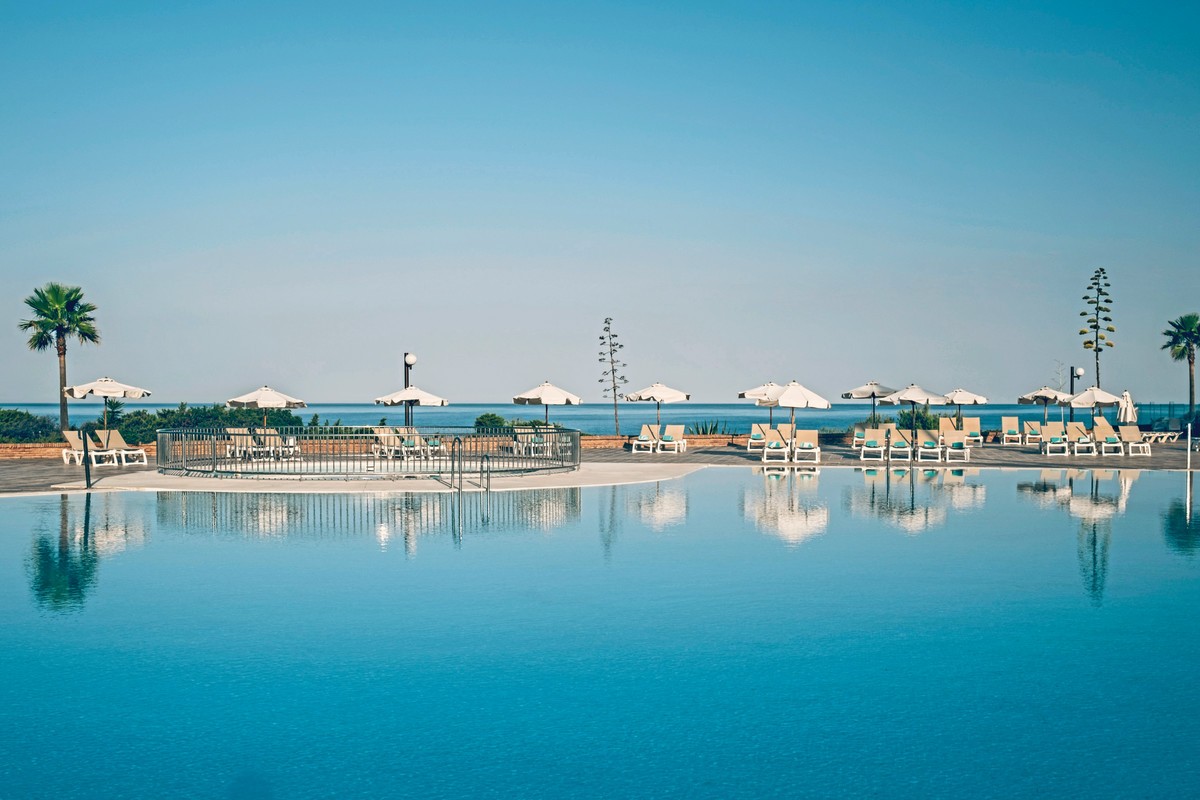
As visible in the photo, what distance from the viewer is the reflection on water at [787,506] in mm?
14812

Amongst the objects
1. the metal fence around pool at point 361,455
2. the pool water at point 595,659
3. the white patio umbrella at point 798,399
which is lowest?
the pool water at point 595,659

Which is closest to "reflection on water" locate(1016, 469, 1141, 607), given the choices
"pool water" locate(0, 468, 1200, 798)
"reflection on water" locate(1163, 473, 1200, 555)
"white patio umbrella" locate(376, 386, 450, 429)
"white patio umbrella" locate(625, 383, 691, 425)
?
"pool water" locate(0, 468, 1200, 798)

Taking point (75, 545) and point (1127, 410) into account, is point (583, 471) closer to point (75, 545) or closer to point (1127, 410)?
point (75, 545)

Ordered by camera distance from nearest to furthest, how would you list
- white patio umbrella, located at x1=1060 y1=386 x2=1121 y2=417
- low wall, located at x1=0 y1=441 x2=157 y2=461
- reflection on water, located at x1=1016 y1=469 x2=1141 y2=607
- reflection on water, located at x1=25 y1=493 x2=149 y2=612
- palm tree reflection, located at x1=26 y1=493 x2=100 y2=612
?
1. palm tree reflection, located at x1=26 y1=493 x2=100 y2=612
2. reflection on water, located at x1=25 y1=493 x2=149 y2=612
3. reflection on water, located at x1=1016 y1=469 x2=1141 y2=607
4. low wall, located at x1=0 y1=441 x2=157 y2=461
5. white patio umbrella, located at x1=1060 y1=386 x2=1121 y2=417

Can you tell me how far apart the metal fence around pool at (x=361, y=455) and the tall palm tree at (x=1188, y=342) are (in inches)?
1270

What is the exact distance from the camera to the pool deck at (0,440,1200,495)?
65.2 ft

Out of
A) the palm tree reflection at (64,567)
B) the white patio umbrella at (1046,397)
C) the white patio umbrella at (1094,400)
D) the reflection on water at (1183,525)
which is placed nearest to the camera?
the palm tree reflection at (64,567)

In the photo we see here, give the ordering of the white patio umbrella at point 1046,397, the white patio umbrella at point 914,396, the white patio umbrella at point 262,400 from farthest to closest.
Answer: the white patio umbrella at point 1046,397 → the white patio umbrella at point 914,396 → the white patio umbrella at point 262,400

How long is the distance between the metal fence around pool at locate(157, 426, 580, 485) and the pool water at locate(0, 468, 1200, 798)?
7121 millimetres

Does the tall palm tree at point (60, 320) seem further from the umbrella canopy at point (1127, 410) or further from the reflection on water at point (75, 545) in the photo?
the umbrella canopy at point (1127, 410)

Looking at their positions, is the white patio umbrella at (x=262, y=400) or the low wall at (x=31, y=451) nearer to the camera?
the white patio umbrella at (x=262, y=400)

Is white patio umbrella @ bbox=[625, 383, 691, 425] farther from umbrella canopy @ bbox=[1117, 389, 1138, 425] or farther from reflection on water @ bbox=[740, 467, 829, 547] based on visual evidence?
umbrella canopy @ bbox=[1117, 389, 1138, 425]

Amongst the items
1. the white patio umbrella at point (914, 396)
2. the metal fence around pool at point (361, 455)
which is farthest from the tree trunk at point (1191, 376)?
the metal fence around pool at point (361, 455)

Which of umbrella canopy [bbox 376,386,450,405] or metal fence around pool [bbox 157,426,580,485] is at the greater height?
umbrella canopy [bbox 376,386,450,405]
